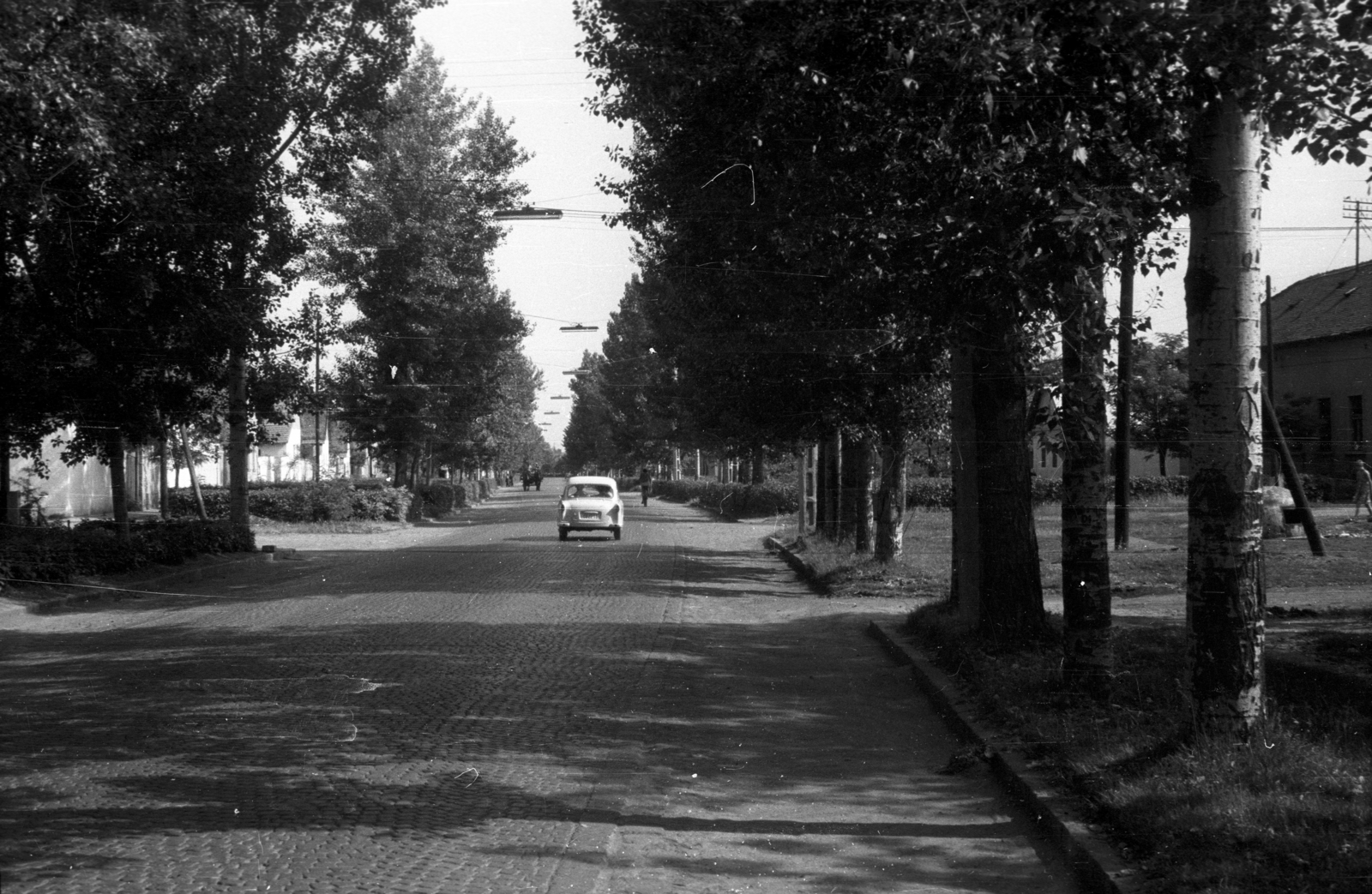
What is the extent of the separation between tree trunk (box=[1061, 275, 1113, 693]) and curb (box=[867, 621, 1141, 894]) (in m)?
0.90

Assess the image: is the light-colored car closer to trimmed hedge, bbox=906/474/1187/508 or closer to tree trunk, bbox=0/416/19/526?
trimmed hedge, bbox=906/474/1187/508

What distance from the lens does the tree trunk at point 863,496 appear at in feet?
79.1

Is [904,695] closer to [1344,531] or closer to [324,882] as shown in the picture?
[324,882]

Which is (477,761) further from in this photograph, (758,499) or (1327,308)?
(758,499)

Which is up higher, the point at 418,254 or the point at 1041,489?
the point at 418,254

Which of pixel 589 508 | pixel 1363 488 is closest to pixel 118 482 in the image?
pixel 589 508

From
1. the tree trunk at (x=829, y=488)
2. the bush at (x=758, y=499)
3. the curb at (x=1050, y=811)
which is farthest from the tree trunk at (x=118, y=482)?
the bush at (x=758, y=499)

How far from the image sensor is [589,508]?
3306 cm

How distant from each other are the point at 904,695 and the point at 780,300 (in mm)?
7430

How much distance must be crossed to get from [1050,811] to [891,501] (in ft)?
51.6

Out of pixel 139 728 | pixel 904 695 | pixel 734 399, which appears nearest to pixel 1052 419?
pixel 904 695

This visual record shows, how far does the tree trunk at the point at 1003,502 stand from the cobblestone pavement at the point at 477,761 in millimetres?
1142

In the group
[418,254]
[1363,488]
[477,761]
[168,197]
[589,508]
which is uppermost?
[418,254]

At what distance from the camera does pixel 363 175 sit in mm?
40312
